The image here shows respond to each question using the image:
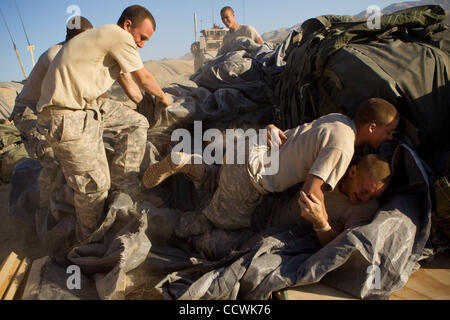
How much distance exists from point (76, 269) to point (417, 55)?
9.41 feet

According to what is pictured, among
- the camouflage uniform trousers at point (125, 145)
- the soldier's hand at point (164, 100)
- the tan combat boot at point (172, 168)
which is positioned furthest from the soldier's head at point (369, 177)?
the soldier's hand at point (164, 100)

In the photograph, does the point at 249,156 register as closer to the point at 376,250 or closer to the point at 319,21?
the point at 376,250

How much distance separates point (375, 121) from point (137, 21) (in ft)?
6.26

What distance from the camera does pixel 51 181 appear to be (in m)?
2.96

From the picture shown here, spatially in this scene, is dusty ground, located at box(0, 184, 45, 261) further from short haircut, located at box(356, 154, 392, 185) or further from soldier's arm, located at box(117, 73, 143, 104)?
short haircut, located at box(356, 154, 392, 185)

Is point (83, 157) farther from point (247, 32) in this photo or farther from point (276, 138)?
point (247, 32)

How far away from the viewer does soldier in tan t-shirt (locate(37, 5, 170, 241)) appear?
237 cm

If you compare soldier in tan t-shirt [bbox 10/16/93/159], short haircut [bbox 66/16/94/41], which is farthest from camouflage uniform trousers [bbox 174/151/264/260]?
short haircut [bbox 66/16/94/41]

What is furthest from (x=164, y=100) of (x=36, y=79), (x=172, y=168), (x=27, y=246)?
(x=27, y=246)

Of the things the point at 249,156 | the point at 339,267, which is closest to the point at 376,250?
the point at 339,267

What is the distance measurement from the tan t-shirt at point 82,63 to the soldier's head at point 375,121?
1.69 m

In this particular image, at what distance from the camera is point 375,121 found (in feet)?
6.70

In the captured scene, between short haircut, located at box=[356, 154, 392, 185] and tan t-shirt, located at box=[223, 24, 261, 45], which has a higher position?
tan t-shirt, located at box=[223, 24, 261, 45]

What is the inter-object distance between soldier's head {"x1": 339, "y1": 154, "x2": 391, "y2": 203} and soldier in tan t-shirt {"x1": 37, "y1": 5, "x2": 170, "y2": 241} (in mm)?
1756
